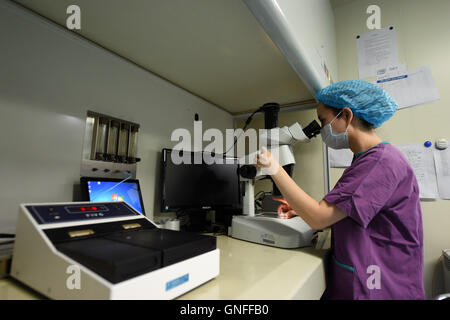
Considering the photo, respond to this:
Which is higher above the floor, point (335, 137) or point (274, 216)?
point (335, 137)

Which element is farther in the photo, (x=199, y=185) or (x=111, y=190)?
(x=199, y=185)

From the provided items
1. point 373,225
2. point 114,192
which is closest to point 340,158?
point 373,225

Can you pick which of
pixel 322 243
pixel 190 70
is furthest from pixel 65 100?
pixel 322 243

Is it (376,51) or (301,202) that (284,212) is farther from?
(376,51)

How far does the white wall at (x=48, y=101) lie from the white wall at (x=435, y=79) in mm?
1355

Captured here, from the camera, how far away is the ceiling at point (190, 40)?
77 cm

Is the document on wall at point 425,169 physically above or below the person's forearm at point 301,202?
above

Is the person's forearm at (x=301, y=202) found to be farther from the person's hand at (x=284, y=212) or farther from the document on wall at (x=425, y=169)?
the document on wall at (x=425, y=169)

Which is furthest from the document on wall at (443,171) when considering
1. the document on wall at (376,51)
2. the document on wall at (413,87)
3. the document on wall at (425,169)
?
the document on wall at (376,51)

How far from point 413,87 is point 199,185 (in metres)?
1.36

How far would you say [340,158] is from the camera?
1.45 meters

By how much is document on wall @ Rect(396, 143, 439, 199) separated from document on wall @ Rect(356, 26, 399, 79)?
54cm

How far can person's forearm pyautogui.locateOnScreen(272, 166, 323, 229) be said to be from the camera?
0.69 m

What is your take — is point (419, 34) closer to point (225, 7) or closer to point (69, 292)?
point (225, 7)
